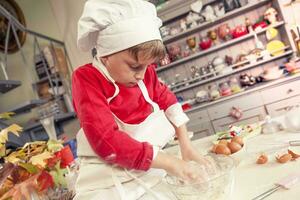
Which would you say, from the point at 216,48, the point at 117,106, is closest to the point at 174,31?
the point at 216,48

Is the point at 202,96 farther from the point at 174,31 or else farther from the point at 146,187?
the point at 146,187

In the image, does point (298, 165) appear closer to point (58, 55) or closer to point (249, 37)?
point (249, 37)

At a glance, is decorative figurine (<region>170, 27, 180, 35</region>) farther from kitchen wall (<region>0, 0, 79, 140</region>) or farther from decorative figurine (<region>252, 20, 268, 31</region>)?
kitchen wall (<region>0, 0, 79, 140</region>)

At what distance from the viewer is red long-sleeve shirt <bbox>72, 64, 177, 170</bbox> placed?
2.21 ft

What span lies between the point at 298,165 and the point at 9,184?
718 mm

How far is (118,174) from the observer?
71 cm

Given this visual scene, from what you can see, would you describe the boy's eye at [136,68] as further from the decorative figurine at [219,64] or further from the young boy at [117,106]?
the decorative figurine at [219,64]

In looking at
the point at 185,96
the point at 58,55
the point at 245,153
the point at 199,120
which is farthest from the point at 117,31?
the point at 58,55

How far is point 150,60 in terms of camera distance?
2.35 ft

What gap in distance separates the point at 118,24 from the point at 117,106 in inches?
8.2

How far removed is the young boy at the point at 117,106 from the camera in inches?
26.7

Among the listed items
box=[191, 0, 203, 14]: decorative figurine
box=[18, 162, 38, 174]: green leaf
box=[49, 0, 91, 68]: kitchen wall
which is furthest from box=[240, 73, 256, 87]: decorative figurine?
box=[18, 162, 38, 174]: green leaf

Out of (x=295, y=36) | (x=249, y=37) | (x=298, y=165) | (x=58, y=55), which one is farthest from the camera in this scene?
(x=58, y=55)

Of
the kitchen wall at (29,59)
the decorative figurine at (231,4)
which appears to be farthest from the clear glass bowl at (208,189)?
the kitchen wall at (29,59)
